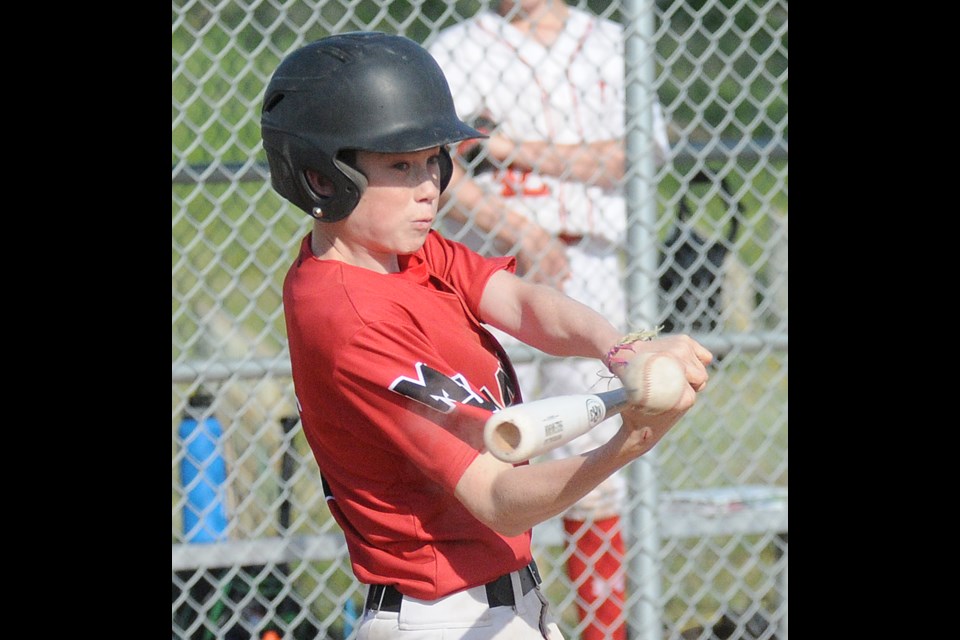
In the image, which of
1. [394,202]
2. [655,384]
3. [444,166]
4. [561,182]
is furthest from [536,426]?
[561,182]

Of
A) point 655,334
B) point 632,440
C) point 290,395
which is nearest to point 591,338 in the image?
point 655,334

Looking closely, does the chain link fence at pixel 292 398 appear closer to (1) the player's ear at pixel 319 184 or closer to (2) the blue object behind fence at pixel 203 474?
(2) the blue object behind fence at pixel 203 474

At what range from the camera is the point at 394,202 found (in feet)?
6.47

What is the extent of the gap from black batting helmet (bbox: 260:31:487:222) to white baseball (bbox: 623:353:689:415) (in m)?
0.58

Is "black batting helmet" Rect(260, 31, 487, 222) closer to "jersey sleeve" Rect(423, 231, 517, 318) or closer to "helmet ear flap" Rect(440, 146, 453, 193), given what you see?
"helmet ear flap" Rect(440, 146, 453, 193)

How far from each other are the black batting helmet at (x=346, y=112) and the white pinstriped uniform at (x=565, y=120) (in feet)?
4.51

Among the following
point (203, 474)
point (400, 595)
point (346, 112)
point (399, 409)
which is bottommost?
point (203, 474)

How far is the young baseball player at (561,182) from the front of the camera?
340 centimetres

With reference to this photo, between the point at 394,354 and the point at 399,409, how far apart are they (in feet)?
0.29

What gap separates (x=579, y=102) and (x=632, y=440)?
6.55 ft

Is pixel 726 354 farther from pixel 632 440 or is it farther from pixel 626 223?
pixel 632 440

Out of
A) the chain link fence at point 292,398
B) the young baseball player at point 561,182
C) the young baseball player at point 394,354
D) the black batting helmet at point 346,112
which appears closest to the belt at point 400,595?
the young baseball player at point 394,354

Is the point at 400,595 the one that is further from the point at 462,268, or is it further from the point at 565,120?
the point at 565,120

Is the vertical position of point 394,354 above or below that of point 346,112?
below
